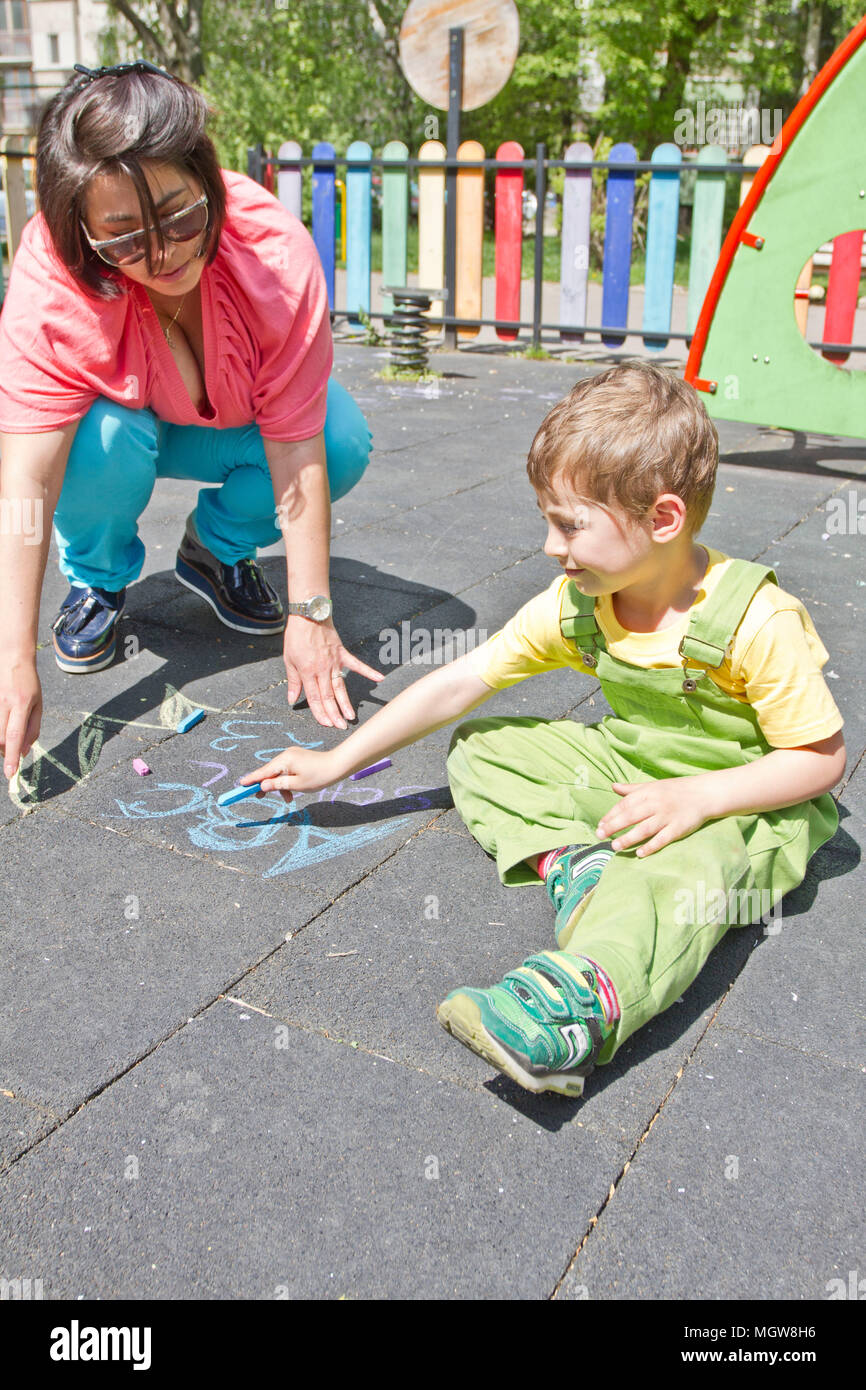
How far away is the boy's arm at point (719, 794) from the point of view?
1962 millimetres

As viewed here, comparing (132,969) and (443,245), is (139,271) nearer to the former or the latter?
(132,969)

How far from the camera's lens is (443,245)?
862 centimetres

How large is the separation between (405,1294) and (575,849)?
93 centimetres

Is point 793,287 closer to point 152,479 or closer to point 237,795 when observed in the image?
point 152,479

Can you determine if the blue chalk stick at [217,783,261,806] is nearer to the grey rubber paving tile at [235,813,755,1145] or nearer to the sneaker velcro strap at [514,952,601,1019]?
the grey rubber paving tile at [235,813,755,1145]

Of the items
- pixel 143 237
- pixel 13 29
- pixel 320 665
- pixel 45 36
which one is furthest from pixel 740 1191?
pixel 13 29

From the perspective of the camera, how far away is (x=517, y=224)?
8336 mm

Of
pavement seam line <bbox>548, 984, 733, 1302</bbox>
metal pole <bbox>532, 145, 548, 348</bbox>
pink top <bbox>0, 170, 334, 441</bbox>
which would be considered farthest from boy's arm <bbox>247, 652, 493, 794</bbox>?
metal pole <bbox>532, 145, 548, 348</bbox>

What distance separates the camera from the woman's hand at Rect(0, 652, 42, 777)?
2320 millimetres

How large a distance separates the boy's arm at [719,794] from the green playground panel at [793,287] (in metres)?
3.86

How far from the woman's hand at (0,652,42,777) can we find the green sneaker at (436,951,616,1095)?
1105mm

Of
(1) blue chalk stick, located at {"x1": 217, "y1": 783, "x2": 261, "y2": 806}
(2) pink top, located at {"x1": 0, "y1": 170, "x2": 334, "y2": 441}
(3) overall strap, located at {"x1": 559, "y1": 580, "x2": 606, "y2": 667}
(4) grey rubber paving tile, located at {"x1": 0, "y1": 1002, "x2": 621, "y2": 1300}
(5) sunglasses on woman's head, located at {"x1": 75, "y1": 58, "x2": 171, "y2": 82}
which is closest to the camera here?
(4) grey rubber paving tile, located at {"x1": 0, "y1": 1002, "x2": 621, "y2": 1300}

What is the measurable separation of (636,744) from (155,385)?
1606 millimetres

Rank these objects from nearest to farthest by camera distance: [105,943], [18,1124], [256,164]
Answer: [18,1124] < [105,943] < [256,164]
